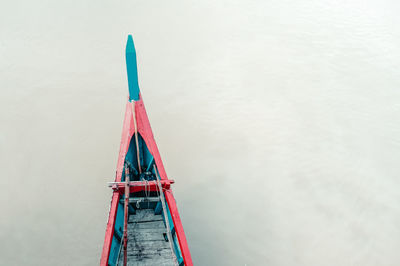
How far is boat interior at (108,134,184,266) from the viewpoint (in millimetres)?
4246

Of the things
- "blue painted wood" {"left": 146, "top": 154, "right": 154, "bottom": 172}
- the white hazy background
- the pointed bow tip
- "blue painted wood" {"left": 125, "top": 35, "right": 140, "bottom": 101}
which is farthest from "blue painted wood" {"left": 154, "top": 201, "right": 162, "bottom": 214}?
the pointed bow tip

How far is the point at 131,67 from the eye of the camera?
5141 millimetres

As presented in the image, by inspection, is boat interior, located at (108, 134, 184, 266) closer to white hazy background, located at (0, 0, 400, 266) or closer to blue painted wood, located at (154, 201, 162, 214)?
blue painted wood, located at (154, 201, 162, 214)

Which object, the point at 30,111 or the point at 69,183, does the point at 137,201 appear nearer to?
the point at 69,183

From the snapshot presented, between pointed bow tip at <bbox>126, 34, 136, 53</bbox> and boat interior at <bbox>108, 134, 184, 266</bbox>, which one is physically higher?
pointed bow tip at <bbox>126, 34, 136, 53</bbox>

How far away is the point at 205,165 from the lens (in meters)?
7.00

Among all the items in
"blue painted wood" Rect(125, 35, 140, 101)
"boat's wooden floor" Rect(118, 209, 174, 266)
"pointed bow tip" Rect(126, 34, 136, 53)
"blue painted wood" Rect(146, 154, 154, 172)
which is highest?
"pointed bow tip" Rect(126, 34, 136, 53)

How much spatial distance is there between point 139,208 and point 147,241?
0.67m

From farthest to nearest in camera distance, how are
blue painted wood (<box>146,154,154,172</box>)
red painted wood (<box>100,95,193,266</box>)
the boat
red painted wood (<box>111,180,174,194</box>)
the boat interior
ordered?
1. blue painted wood (<box>146,154,154,172</box>)
2. red painted wood (<box>111,180,174,194</box>)
3. the boat interior
4. the boat
5. red painted wood (<box>100,95,193,266</box>)

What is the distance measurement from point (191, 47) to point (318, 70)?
13.8ft

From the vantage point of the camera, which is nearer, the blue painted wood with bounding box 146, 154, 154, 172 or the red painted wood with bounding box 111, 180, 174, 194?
the red painted wood with bounding box 111, 180, 174, 194

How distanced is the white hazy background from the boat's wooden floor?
3.31ft

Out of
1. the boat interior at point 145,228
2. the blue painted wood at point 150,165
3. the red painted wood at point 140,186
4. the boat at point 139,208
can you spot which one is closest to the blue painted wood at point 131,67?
the boat at point 139,208

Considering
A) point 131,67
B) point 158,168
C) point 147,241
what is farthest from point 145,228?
point 131,67
